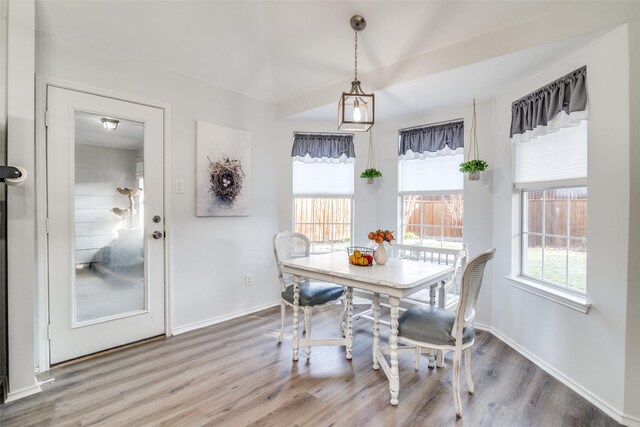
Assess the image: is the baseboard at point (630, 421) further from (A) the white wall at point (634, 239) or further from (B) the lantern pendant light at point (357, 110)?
(B) the lantern pendant light at point (357, 110)

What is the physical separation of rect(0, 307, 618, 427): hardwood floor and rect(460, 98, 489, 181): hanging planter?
1607mm

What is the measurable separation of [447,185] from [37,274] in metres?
3.78

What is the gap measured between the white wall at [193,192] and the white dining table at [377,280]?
1.08m

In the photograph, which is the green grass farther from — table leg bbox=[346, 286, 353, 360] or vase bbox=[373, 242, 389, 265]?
table leg bbox=[346, 286, 353, 360]

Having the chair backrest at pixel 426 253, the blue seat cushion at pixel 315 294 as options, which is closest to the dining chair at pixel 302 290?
the blue seat cushion at pixel 315 294

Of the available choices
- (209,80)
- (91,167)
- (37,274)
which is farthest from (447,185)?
(37,274)

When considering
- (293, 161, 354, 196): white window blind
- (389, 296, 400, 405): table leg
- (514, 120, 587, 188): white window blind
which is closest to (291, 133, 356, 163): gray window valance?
(293, 161, 354, 196): white window blind

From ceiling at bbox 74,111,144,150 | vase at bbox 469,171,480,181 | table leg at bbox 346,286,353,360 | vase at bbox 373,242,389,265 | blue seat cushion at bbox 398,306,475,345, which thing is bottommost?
table leg at bbox 346,286,353,360

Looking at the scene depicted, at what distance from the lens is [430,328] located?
1962 mm

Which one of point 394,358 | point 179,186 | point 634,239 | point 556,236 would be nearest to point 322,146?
point 179,186

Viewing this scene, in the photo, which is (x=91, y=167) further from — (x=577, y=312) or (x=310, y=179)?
(x=577, y=312)

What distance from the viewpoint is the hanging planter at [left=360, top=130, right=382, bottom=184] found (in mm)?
3721

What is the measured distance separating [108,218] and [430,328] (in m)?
2.67

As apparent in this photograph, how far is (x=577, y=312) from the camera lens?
2180 mm
